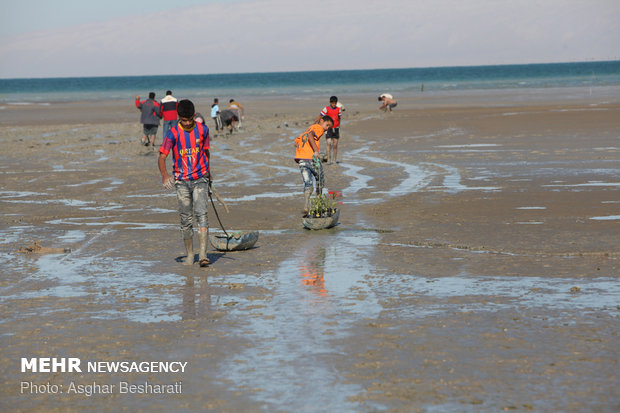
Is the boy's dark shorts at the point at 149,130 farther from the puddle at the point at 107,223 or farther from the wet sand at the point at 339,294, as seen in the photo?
the puddle at the point at 107,223

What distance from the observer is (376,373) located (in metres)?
6.14

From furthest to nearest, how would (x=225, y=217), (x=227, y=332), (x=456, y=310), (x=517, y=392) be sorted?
1. (x=225, y=217)
2. (x=456, y=310)
3. (x=227, y=332)
4. (x=517, y=392)

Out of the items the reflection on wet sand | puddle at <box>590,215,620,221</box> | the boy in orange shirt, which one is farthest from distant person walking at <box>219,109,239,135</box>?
the reflection on wet sand

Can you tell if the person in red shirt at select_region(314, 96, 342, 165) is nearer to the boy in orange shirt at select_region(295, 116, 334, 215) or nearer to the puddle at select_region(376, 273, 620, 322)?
the boy in orange shirt at select_region(295, 116, 334, 215)

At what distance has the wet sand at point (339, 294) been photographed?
232 inches

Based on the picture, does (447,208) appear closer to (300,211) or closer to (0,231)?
(300,211)

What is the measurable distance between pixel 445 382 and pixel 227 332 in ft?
7.11

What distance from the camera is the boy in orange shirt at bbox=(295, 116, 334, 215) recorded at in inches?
525

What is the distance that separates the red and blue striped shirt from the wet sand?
3.75ft

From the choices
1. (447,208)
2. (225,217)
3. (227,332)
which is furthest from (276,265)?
(447,208)

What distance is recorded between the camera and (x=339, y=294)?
8.54 m

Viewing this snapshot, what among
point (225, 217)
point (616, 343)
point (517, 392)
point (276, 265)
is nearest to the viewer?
point (517, 392)

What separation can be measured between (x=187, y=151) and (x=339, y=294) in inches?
109

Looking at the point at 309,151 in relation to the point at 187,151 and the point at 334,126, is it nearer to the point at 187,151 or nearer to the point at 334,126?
the point at 187,151
